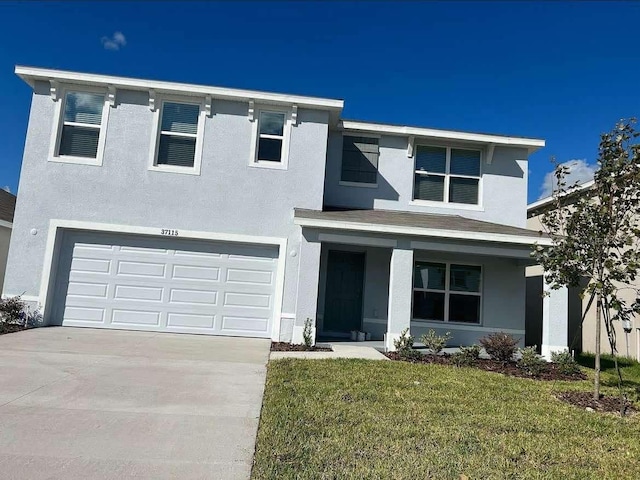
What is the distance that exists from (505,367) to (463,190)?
18.0 ft

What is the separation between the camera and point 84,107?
1154 cm

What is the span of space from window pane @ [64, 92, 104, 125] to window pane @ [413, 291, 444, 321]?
9.29 metres

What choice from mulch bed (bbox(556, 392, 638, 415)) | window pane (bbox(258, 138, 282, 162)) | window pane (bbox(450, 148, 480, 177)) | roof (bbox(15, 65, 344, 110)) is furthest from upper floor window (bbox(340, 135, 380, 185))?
mulch bed (bbox(556, 392, 638, 415))

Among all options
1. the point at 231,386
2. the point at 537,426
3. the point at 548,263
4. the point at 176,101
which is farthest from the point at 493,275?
the point at 176,101

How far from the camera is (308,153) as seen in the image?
38.0ft

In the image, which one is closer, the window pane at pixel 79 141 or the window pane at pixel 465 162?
the window pane at pixel 79 141

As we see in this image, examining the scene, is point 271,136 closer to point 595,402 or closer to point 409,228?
point 409,228

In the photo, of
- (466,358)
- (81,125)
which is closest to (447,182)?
(466,358)

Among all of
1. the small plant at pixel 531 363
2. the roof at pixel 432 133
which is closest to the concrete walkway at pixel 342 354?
the small plant at pixel 531 363

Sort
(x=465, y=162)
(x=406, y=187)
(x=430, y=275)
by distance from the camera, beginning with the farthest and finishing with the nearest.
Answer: (x=465, y=162) → (x=406, y=187) → (x=430, y=275)

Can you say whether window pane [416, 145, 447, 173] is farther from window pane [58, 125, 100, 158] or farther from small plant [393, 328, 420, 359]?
window pane [58, 125, 100, 158]

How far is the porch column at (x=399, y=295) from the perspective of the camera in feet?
33.0

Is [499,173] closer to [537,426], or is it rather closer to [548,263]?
[548,263]

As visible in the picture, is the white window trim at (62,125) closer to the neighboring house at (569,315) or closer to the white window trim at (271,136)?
the white window trim at (271,136)
